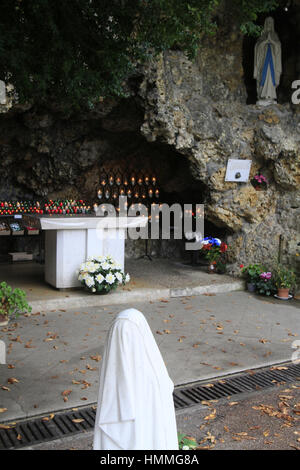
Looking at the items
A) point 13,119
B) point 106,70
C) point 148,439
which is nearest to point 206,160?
point 13,119

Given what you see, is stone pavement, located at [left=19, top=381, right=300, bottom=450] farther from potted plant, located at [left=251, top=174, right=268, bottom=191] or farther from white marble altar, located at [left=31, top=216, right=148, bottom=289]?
potted plant, located at [left=251, top=174, right=268, bottom=191]

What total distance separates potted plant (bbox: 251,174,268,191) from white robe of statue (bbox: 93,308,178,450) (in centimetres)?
821

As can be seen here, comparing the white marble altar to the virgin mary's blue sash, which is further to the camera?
the virgin mary's blue sash

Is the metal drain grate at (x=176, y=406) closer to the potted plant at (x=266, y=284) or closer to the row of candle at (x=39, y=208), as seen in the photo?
the potted plant at (x=266, y=284)

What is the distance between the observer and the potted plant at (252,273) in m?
9.69

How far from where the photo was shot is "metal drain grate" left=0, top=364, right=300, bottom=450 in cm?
391

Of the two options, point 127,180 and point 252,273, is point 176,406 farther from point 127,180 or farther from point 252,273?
point 127,180

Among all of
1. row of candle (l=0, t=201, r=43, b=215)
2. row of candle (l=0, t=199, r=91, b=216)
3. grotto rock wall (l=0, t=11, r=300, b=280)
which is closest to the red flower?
grotto rock wall (l=0, t=11, r=300, b=280)

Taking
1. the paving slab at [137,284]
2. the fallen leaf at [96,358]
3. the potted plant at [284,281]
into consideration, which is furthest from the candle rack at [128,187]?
the fallen leaf at [96,358]

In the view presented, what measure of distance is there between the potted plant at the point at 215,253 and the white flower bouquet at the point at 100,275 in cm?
296

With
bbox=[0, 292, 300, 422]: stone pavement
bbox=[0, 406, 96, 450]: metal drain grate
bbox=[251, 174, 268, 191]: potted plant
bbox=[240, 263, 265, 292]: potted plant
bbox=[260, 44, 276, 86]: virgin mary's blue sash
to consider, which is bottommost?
bbox=[0, 406, 96, 450]: metal drain grate

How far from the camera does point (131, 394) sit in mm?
2449

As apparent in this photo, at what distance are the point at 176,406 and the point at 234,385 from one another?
2.98 feet

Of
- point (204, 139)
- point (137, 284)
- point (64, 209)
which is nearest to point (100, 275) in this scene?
point (137, 284)
